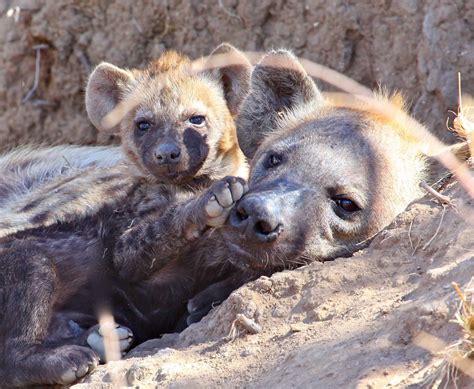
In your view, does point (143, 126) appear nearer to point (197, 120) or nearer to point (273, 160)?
point (197, 120)

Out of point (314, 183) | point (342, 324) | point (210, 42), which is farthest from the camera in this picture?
point (210, 42)

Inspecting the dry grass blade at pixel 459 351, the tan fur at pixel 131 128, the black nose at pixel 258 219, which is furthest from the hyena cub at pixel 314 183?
the dry grass blade at pixel 459 351

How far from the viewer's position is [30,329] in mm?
3414

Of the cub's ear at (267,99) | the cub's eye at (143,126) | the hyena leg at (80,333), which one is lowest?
the hyena leg at (80,333)

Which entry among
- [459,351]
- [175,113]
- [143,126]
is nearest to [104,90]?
[143,126]

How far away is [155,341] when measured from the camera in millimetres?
3508

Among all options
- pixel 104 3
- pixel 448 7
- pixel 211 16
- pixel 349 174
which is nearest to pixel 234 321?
pixel 349 174

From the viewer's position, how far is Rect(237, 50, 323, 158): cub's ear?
4.22 m

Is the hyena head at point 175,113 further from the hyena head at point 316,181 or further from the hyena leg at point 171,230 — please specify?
the hyena leg at point 171,230

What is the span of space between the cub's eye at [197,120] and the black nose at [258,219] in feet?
4.47

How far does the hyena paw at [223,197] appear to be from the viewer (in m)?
3.43

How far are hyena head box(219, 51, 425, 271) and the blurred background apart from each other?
106cm

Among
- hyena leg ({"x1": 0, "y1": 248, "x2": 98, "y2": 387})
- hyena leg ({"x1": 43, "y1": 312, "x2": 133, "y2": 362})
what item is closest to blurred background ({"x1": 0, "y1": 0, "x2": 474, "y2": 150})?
hyena leg ({"x1": 43, "y1": 312, "x2": 133, "y2": 362})

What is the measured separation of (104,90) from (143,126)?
1.92ft
